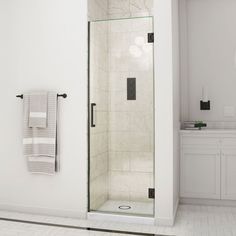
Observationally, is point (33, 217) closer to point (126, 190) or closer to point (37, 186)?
point (37, 186)

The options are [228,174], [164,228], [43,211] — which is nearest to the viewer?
[164,228]

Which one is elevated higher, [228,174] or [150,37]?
[150,37]

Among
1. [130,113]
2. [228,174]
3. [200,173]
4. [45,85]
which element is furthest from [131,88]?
[228,174]

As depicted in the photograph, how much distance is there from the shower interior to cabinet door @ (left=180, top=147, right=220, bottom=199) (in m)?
0.79

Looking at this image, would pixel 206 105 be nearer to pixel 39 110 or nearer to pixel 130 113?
pixel 130 113

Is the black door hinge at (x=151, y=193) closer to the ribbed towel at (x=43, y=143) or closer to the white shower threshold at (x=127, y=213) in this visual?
the white shower threshold at (x=127, y=213)

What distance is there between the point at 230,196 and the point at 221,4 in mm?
2508

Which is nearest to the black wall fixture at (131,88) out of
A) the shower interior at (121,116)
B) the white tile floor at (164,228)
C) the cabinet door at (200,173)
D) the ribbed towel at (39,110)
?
the shower interior at (121,116)

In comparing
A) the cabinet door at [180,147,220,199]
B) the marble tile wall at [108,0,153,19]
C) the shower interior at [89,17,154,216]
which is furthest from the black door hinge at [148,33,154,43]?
the cabinet door at [180,147,220,199]

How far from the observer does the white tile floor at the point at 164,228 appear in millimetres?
3025

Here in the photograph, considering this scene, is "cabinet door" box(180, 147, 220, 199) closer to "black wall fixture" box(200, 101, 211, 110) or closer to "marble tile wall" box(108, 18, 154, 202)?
"black wall fixture" box(200, 101, 211, 110)

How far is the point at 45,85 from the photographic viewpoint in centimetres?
359

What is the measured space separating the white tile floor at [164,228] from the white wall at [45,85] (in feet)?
0.51

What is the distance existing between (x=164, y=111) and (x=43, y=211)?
69.2 inches
